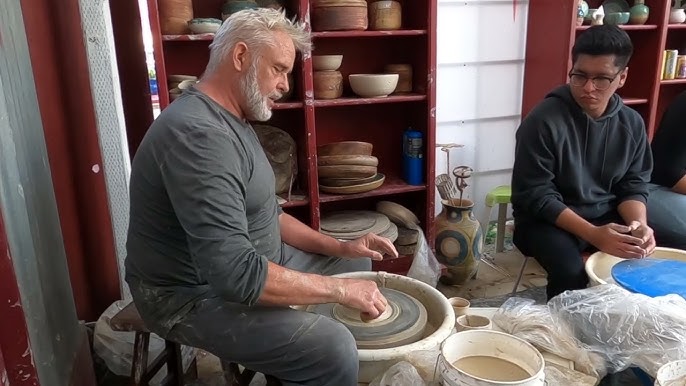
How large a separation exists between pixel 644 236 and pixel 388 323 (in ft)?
3.26

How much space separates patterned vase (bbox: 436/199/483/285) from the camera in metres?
2.81

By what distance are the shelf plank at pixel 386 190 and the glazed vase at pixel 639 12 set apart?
1.70 metres

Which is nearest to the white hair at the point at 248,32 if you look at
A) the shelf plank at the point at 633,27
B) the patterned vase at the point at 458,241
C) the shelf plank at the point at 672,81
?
the patterned vase at the point at 458,241

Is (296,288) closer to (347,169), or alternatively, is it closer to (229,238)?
(229,238)

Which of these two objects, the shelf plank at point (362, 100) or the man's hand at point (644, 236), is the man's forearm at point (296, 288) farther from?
the shelf plank at point (362, 100)

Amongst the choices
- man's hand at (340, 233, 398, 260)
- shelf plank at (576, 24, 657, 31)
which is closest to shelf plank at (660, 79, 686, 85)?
shelf plank at (576, 24, 657, 31)

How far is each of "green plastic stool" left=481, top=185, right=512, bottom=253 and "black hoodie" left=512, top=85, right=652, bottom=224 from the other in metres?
0.99

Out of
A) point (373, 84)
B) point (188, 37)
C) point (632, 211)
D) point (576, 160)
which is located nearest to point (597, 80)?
point (576, 160)

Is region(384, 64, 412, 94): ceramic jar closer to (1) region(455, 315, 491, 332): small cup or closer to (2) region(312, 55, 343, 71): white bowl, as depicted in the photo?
(2) region(312, 55, 343, 71): white bowl

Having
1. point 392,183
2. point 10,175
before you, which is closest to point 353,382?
point 10,175

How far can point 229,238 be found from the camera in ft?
4.09

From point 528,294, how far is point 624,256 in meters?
1.09

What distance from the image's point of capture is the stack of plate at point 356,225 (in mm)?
2588

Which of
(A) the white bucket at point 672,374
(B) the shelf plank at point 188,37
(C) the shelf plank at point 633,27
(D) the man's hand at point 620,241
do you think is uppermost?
(B) the shelf plank at point 188,37
